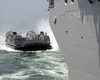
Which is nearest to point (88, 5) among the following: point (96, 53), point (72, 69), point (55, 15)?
point (96, 53)

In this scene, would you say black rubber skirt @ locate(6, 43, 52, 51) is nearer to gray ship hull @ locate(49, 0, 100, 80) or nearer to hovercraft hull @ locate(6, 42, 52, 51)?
hovercraft hull @ locate(6, 42, 52, 51)

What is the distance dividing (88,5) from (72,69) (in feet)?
11.0

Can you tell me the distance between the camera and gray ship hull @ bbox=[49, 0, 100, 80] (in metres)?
5.75

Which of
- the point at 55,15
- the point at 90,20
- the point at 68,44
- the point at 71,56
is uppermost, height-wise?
the point at 55,15

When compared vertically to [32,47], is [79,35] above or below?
above

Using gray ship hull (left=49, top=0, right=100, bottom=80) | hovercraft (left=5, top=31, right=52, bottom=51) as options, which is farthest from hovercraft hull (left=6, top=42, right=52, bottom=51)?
gray ship hull (left=49, top=0, right=100, bottom=80)

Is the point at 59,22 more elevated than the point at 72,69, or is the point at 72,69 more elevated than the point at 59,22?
the point at 59,22

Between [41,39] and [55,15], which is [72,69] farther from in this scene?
[41,39]

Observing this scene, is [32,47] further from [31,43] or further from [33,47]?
[31,43]

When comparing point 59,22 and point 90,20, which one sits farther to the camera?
point 59,22

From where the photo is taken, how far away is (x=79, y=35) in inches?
255

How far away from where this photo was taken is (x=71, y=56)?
7.30 meters

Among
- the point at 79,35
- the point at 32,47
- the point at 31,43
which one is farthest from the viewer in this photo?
the point at 31,43

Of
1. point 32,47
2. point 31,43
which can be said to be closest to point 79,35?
point 32,47
